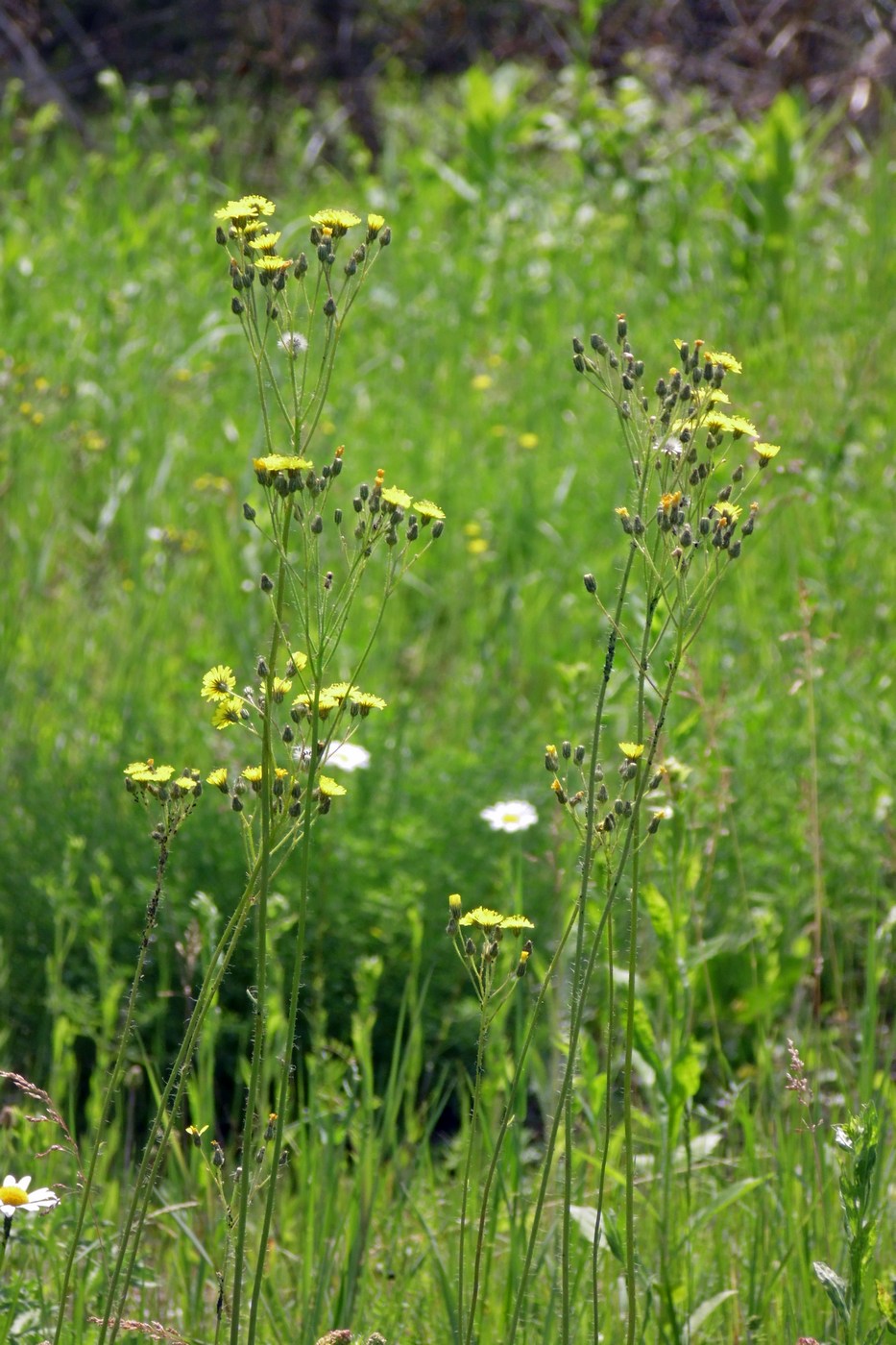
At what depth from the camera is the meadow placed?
139 cm

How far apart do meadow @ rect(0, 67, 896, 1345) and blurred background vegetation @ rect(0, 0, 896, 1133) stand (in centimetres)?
1

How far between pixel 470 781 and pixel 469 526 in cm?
100

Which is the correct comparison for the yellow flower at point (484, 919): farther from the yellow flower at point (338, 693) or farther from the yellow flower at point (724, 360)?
the yellow flower at point (724, 360)

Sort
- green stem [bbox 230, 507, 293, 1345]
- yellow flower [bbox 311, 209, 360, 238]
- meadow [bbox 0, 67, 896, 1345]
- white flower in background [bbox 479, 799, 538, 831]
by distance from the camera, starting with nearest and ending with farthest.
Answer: green stem [bbox 230, 507, 293, 1345], yellow flower [bbox 311, 209, 360, 238], meadow [bbox 0, 67, 896, 1345], white flower in background [bbox 479, 799, 538, 831]

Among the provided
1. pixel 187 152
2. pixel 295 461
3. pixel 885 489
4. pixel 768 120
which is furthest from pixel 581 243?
pixel 295 461

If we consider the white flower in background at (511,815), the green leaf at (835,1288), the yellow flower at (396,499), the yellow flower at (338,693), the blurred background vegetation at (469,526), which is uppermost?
the blurred background vegetation at (469,526)

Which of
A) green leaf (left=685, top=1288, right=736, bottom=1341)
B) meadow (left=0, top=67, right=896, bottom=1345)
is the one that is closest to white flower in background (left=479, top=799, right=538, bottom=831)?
meadow (left=0, top=67, right=896, bottom=1345)

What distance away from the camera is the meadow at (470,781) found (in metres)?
1.39

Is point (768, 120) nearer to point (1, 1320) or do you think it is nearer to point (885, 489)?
point (885, 489)

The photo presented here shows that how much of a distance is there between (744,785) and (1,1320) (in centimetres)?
153

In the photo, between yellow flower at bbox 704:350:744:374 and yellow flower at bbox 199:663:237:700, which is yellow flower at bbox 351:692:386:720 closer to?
yellow flower at bbox 199:663:237:700

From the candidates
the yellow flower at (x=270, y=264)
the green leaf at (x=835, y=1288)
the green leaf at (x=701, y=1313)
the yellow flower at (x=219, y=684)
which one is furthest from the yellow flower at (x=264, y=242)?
the green leaf at (x=701, y=1313)

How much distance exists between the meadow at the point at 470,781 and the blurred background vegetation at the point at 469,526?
0.01m

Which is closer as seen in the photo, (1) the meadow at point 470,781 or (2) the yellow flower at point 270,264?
(2) the yellow flower at point 270,264
